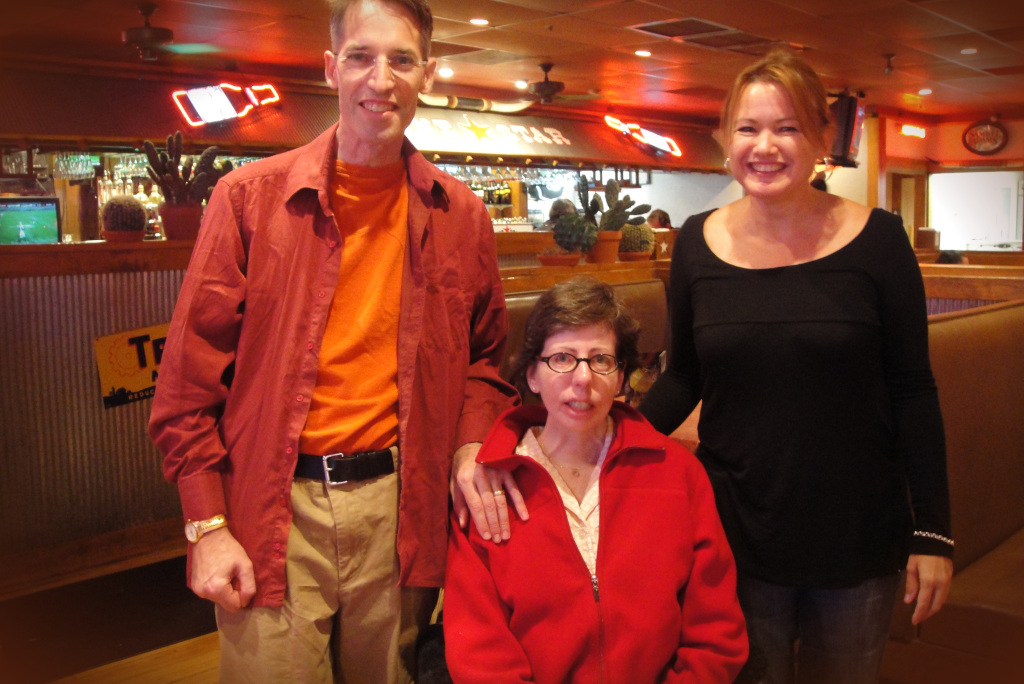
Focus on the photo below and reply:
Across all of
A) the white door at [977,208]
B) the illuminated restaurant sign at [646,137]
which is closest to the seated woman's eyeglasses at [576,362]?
the illuminated restaurant sign at [646,137]

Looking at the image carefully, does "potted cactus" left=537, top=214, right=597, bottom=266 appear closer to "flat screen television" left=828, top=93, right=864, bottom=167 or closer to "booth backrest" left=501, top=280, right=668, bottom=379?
"booth backrest" left=501, top=280, right=668, bottom=379

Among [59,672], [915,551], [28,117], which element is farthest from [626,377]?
[28,117]

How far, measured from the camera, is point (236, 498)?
58.6 inches

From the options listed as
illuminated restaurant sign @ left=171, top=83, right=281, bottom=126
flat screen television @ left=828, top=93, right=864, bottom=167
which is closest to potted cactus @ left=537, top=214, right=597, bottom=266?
illuminated restaurant sign @ left=171, top=83, right=281, bottom=126

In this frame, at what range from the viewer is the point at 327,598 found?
1.52m

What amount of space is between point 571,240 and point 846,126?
25.7ft

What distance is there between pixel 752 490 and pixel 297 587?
827mm

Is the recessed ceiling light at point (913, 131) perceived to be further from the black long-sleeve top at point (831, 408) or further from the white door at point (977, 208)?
the black long-sleeve top at point (831, 408)

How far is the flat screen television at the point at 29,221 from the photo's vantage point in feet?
18.7

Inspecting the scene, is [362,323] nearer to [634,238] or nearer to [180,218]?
[180,218]

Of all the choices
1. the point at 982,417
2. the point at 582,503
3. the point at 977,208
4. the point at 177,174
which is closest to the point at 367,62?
the point at 582,503

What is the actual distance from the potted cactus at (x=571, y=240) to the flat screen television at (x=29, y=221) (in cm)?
357

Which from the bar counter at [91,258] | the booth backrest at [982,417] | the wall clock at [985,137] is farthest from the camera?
the wall clock at [985,137]

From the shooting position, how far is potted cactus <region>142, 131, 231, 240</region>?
3.70m
